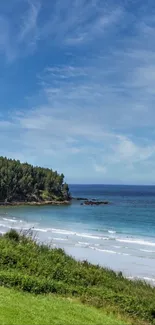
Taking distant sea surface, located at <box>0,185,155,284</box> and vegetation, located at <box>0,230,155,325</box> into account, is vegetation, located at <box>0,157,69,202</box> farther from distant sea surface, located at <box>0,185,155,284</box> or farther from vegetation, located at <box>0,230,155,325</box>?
vegetation, located at <box>0,230,155,325</box>

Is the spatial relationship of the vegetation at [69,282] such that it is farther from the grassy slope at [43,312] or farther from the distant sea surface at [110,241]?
the distant sea surface at [110,241]

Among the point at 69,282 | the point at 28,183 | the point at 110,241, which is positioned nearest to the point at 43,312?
the point at 69,282

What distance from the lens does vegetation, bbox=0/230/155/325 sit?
1141 cm

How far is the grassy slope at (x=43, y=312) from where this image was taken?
795 cm

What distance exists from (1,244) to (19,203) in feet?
235

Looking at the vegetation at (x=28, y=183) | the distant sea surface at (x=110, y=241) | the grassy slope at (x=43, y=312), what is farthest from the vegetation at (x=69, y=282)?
the vegetation at (x=28, y=183)

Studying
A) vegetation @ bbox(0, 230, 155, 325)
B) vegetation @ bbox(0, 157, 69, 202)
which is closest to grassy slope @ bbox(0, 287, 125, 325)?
vegetation @ bbox(0, 230, 155, 325)

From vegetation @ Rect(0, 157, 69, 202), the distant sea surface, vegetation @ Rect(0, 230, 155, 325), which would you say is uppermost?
vegetation @ Rect(0, 157, 69, 202)

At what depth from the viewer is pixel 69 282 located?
14156 mm

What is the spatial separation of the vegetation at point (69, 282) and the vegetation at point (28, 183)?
237 ft

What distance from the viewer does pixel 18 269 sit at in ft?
46.2

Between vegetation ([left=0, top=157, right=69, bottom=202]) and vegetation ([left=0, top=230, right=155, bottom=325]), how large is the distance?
237ft

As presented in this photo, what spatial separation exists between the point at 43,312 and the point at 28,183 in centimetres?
8760

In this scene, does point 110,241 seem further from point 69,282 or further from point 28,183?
point 28,183
